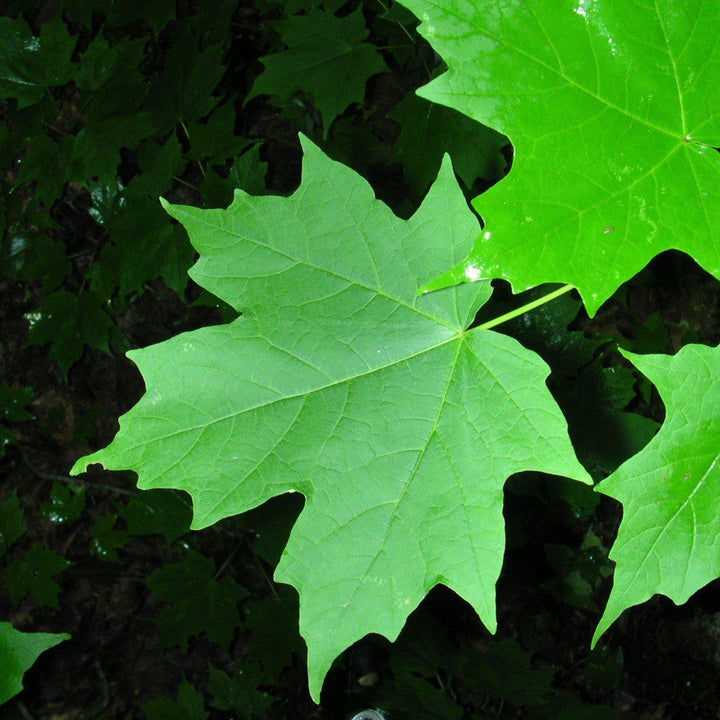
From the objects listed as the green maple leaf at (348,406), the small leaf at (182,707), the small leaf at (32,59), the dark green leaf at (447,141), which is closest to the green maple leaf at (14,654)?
the green maple leaf at (348,406)

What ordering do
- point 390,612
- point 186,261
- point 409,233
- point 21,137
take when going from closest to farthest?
point 390,612, point 409,233, point 186,261, point 21,137

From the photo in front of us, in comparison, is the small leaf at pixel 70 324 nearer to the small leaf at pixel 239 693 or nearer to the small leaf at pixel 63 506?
the small leaf at pixel 63 506

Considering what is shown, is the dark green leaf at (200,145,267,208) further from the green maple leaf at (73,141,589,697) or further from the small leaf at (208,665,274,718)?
the small leaf at (208,665,274,718)

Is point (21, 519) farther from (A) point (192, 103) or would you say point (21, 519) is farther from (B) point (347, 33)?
(B) point (347, 33)

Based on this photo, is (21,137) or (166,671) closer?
(21,137)

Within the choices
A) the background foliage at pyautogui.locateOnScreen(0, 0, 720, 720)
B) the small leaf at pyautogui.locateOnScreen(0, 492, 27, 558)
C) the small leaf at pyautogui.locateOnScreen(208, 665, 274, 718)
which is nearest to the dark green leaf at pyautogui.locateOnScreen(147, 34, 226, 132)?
the background foliage at pyautogui.locateOnScreen(0, 0, 720, 720)

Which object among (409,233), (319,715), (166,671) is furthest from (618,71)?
(166,671)
